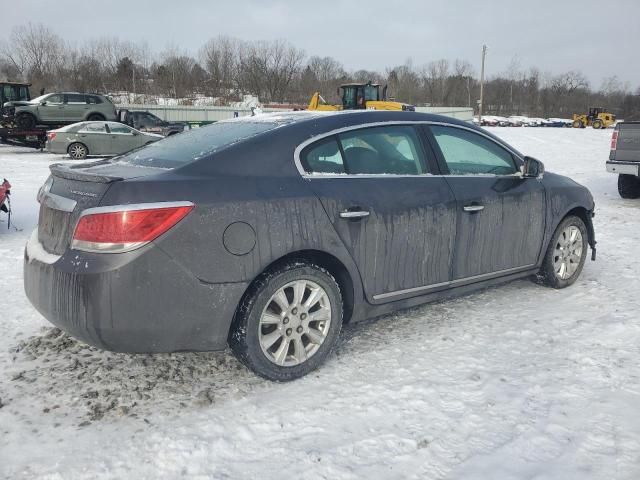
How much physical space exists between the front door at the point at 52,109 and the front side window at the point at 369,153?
21.6 meters

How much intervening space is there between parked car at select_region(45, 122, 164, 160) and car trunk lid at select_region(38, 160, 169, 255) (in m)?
15.2

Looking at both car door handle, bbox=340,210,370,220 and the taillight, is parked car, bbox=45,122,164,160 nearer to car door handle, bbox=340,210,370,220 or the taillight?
car door handle, bbox=340,210,370,220

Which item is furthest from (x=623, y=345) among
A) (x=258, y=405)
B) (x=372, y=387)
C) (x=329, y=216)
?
(x=258, y=405)

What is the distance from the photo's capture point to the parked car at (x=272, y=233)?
8.70ft

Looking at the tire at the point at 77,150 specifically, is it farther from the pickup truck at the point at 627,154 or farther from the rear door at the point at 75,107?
the pickup truck at the point at 627,154

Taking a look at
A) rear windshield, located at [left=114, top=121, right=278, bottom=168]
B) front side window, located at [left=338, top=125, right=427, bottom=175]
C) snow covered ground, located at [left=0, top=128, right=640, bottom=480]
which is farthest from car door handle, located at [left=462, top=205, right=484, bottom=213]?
rear windshield, located at [left=114, top=121, right=278, bottom=168]

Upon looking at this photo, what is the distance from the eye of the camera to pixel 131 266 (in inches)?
102

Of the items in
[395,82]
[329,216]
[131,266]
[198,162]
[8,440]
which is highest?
[395,82]

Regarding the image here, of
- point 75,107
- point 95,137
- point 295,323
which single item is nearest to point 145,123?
point 75,107

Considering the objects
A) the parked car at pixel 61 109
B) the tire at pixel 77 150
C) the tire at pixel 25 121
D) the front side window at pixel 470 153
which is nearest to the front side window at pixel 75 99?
the parked car at pixel 61 109

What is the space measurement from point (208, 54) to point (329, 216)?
7894 centimetres

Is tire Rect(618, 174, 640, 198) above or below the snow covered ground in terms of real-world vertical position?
above

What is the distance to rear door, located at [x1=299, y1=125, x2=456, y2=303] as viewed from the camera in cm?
324

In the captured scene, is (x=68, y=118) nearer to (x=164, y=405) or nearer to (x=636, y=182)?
(x=636, y=182)
